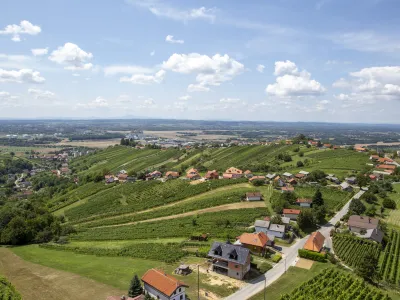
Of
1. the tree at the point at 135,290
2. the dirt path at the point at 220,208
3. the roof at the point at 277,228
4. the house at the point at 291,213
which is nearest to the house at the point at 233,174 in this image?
the dirt path at the point at 220,208

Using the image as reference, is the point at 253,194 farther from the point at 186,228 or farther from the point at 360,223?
the point at 360,223

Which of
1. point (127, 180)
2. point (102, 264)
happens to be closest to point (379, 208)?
point (102, 264)

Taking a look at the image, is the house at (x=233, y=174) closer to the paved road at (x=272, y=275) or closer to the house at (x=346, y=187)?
the house at (x=346, y=187)

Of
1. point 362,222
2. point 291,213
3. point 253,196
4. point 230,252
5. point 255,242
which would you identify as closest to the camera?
point 230,252

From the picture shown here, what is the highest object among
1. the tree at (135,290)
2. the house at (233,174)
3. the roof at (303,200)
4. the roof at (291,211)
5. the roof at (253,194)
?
the house at (233,174)

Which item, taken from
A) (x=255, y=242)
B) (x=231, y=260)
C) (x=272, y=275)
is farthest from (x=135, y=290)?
(x=255, y=242)

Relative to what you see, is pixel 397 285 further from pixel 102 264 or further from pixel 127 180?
pixel 127 180
